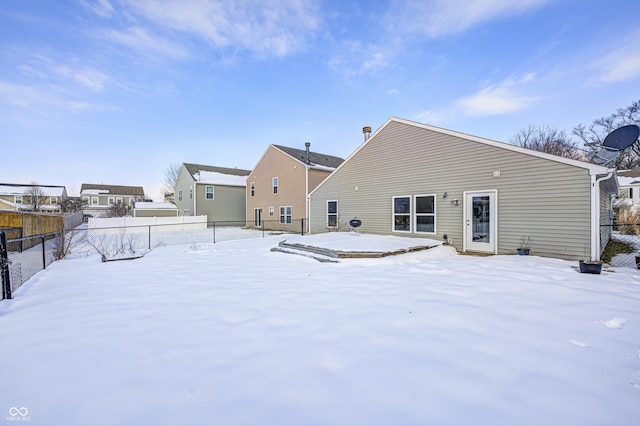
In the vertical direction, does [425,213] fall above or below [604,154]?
below

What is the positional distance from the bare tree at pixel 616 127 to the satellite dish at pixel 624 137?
88.9 ft

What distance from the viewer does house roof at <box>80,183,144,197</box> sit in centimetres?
4774

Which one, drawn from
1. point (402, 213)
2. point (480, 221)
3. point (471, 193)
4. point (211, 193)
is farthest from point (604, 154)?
point (211, 193)

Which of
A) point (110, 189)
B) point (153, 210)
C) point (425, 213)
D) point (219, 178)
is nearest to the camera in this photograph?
point (425, 213)

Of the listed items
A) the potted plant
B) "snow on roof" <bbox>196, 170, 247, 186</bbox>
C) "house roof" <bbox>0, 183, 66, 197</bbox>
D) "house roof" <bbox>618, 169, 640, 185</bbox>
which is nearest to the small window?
the potted plant

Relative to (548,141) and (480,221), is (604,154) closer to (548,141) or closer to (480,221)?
(480,221)

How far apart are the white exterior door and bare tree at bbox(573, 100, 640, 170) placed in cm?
2862

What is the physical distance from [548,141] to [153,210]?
38.4 metres

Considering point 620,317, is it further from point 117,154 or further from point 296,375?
point 117,154

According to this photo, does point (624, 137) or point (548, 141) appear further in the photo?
point (548, 141)

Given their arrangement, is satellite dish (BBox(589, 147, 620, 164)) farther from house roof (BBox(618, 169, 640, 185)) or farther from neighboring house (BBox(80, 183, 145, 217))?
neighboring house (BBox(80, 183, 145, 217))

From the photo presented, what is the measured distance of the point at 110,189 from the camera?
49969 mm

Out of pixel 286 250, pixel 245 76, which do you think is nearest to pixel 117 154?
pixel 245 76

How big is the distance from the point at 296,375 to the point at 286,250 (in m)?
6.91
